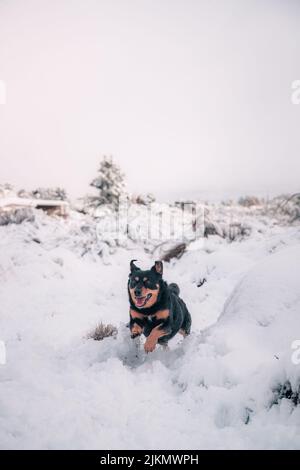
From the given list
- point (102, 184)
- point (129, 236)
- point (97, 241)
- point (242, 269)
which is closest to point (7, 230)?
point (97, 241)

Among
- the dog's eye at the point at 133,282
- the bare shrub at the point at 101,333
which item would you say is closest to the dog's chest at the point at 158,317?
the dog's eye at the point at 133,282

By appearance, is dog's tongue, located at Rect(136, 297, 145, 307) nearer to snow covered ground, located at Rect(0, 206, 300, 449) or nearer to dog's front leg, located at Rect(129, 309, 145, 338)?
dog's front leg, located at Rect(129, 309, 145, 338)

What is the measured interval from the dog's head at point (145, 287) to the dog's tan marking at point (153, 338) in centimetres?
37

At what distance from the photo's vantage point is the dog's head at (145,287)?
148 inches

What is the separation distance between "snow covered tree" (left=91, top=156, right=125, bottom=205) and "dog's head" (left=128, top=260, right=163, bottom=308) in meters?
18.6

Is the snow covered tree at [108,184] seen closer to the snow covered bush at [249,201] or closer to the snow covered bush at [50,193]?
the snow covered bush at [50,193]

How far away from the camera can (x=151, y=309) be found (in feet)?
12.6

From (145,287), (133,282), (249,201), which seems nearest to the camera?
(145,287)

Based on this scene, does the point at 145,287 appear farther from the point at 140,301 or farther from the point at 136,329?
the point at 136,329

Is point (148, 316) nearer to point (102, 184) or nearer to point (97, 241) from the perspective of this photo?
point (97, 241)

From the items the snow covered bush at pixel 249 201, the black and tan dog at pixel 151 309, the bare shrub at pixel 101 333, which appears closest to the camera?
the black and tan dog at pixel 151 309

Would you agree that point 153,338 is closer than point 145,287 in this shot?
Yes

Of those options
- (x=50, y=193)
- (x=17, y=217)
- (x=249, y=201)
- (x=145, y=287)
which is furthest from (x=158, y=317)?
(x=249, y=201)

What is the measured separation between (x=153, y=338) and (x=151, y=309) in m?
0.42
